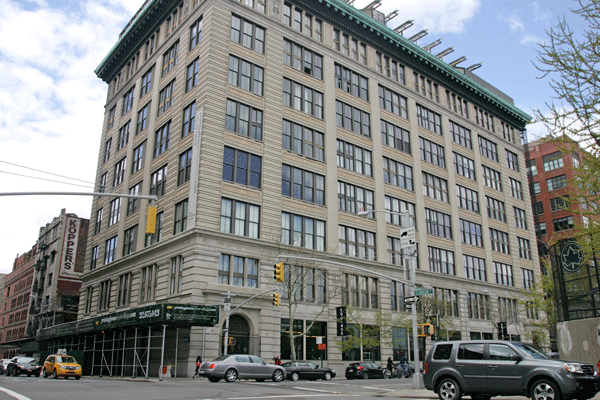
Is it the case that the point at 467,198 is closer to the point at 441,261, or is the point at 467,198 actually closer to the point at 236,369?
the point at 441,261

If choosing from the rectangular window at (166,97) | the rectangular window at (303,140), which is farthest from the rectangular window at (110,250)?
the rectangular window at (303,140)

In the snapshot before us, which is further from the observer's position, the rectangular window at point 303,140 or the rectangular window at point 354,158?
the rectangular window at point 354,158

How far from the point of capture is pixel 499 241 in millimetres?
63625

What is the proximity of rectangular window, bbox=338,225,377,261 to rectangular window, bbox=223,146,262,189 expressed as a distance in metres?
9.65

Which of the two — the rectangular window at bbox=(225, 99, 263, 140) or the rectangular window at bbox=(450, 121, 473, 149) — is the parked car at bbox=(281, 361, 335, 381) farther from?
the rectangular window at bbox=(450, 121, 473, 149)

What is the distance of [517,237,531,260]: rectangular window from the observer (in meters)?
66.6

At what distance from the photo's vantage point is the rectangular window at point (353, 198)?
47.0 metres

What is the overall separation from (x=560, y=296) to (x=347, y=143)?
97.0 feet

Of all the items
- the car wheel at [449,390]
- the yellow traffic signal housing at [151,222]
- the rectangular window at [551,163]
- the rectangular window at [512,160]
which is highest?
the rectangular window at [551,163]

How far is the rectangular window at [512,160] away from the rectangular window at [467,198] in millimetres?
11533

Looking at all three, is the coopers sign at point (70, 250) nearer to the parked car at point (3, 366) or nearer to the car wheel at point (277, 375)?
the parked car at point (3, 366)

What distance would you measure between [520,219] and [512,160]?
8.57 meters

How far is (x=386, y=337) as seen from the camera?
4481cm

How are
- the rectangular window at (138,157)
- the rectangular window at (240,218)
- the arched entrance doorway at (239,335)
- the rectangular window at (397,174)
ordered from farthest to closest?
1. the rectangular window at (397,174)
2. the rectangular window at (138,157)
3. the rectangular window at (240,218)
4. the arched entrance doorway at (239,335)
